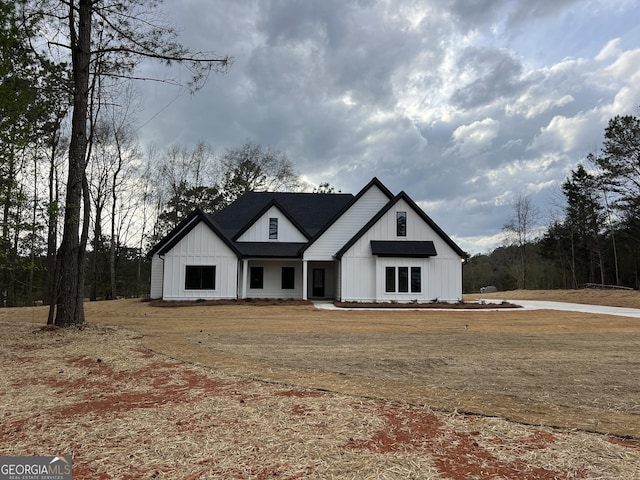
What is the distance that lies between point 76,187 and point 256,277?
1312 cm

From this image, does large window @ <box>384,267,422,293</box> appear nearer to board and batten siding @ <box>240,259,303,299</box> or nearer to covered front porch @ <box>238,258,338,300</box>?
covered front porch @ <box>238,258,338,300</box>

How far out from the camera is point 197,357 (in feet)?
23.4

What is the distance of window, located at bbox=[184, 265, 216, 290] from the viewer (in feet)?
68.4

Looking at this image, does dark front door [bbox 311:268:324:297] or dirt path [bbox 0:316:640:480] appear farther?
dark front door [bbox 311:268:324:297]

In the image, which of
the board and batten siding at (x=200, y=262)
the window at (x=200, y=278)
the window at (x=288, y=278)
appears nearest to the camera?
the board and batten siding at (x=200, y=262)

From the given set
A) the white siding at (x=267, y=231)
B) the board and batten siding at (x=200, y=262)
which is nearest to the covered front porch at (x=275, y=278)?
the white siding at (x=267, y=231)

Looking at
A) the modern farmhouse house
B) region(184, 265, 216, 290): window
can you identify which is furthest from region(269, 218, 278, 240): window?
region(184, 265, 216, 290): window

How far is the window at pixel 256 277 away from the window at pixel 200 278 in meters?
2.65

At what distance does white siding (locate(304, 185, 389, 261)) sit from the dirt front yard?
12.2 metres

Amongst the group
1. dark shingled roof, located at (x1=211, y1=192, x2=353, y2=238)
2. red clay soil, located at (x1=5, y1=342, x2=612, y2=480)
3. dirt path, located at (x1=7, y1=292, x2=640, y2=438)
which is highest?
dark shingled roof, located at (x1=211, y1=192, x2=353, y2=238)

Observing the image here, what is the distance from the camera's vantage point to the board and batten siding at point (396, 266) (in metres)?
20.4

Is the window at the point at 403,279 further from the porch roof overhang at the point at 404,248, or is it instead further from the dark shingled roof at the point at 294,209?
the dark shingled roof at the point at 294,209

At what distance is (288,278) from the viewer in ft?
76.8

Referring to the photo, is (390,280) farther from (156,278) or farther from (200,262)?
(156,278)
